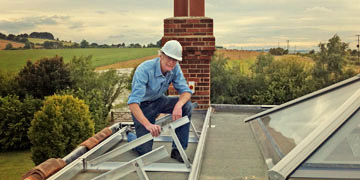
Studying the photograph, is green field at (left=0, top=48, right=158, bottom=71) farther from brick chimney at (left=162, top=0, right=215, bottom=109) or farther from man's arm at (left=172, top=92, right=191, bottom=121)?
man's arm at (left=172, top=92, right=191, bottom=121)

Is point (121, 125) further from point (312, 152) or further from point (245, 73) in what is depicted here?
point (245, 73)

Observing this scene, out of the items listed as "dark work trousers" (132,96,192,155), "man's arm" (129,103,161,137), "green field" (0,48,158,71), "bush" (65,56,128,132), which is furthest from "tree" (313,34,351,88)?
"green field" (0,48,158,71)

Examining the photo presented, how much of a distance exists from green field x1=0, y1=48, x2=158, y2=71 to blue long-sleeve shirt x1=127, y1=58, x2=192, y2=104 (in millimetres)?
28945

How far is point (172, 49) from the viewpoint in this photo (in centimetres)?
364

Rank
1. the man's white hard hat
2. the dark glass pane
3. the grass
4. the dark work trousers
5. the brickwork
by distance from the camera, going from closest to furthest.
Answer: the dark glass pane < the man's white hard hat < the dark work trousers < the brickwork < the grass

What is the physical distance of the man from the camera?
3641 mm

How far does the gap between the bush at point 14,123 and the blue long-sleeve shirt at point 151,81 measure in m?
16.4

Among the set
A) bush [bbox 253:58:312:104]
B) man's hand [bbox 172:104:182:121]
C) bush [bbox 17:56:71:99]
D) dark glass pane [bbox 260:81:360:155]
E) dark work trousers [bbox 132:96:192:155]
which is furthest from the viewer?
bush [bbox 17:56:71:99]

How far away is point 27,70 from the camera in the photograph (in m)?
22.7

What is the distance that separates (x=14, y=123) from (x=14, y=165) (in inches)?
88.3

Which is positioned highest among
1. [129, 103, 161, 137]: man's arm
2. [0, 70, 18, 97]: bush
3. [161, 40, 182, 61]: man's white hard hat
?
[161, 40, 182, 61]: man's white hard hat

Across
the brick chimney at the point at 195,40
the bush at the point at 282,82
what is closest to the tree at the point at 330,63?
Answer: the bush at the point at 282,82

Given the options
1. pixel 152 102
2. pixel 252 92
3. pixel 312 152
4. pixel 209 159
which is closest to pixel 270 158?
pixel 312 152

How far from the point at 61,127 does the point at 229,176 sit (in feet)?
38.0
